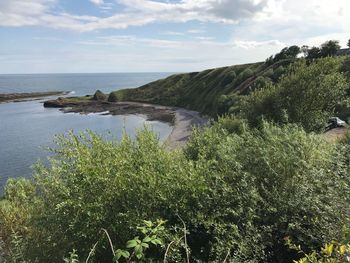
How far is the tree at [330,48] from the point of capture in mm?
78625

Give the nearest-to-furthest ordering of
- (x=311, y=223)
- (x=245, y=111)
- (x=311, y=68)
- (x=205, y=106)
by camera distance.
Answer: (x=311, y=223) < (x=311, y=68) < (x=245, y=111) < (x=205, y=106)

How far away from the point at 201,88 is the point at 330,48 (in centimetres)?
4596

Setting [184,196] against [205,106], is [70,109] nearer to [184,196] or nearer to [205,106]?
[205,106]

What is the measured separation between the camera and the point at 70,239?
11.7 metres

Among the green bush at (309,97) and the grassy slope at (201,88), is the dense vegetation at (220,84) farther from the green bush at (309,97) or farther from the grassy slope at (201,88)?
the green bush at (309,97)

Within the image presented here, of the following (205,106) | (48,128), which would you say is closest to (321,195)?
(48,128)

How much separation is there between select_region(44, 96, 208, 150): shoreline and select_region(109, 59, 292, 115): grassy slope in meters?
4.40

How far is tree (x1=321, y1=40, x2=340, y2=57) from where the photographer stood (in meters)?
78.6

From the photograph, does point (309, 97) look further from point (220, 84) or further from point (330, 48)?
point (220, 84)

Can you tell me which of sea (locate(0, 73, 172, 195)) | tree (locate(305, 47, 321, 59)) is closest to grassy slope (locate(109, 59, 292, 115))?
tree (locate(305, 47, 321, 59))

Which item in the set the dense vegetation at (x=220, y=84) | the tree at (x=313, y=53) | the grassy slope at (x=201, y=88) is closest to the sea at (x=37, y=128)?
the dense vegetation at (x=220, y=84)

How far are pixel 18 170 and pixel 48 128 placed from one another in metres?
35.4

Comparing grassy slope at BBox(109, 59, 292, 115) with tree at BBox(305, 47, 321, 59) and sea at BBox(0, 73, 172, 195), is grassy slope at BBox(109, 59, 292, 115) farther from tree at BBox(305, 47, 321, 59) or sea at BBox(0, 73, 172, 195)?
sea at BBox(0, 73, 172, 195)

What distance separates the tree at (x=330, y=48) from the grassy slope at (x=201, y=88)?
35.2ft
